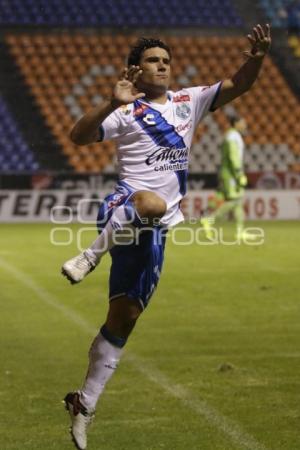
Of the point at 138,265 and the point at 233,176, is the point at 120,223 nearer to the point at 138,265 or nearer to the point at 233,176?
the point at 138,265

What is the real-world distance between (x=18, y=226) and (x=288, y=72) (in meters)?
10.0

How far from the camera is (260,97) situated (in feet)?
91.9

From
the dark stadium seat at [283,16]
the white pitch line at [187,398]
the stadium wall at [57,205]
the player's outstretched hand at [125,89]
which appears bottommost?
the stadium wall at [57,205]

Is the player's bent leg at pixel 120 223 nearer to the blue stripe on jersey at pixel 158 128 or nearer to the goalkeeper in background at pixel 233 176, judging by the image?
the blue stripe on jersey at pixel 158 128

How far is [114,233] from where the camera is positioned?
5.91m

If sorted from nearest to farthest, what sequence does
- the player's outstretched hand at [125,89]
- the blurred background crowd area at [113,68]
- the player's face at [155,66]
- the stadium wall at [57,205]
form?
1. the player's outstretched hand at [125,89]
2. the player's face at [155,66]
3. the stadium wall at [57,205]
4. the blurred background crowd area at [113,68]

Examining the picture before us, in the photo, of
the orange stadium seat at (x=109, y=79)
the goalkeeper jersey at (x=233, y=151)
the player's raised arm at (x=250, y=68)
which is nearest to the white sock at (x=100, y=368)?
the player's raised arm at (x=250, y=68)

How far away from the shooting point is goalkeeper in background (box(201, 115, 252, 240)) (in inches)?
717

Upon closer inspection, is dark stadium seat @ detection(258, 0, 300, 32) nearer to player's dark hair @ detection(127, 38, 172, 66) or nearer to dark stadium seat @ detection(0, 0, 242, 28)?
dark stadium seat @ detection(0, 0, 242, 28)

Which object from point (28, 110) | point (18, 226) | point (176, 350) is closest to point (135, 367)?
point (176, 350)

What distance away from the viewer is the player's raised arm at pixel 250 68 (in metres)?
5.84

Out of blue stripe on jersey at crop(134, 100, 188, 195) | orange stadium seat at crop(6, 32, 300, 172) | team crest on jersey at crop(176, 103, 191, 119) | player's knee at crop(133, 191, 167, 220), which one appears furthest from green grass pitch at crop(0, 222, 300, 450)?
orange stadium seat at crop(6, 32, 300, 172)

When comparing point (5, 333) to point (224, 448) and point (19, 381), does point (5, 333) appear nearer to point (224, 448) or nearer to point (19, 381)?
point (19, 381)

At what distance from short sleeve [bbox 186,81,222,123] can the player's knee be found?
26.3 inches
